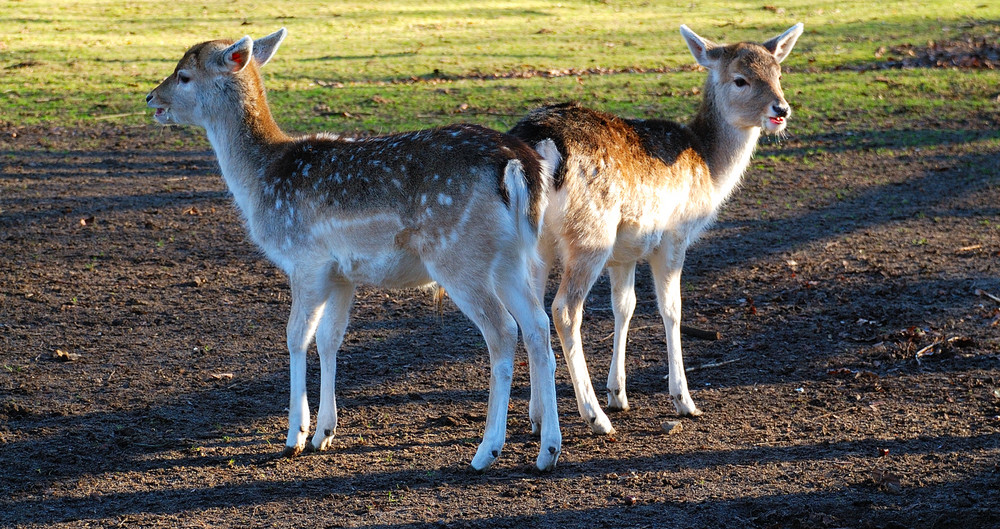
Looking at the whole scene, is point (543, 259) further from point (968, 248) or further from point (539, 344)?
point (968, 248)

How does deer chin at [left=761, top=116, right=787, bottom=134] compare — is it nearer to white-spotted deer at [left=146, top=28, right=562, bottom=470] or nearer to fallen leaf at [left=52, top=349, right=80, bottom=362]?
white-spotted deer at [left=146, top=28, right=562, bottom=470]

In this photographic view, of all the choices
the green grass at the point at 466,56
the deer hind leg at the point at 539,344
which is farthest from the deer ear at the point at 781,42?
the green grass at the point at 466,56

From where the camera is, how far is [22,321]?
6918 millimetres

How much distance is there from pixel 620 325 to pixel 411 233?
1.55 metres

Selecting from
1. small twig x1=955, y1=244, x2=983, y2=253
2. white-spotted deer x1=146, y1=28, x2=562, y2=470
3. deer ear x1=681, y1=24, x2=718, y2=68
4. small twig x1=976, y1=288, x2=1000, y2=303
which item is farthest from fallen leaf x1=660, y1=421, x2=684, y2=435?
small twig x1=955, y1=244, x2=983, y2=253

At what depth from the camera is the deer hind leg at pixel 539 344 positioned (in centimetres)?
495

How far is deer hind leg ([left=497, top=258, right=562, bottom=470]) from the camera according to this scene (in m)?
4.95

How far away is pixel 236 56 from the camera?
5871 mm

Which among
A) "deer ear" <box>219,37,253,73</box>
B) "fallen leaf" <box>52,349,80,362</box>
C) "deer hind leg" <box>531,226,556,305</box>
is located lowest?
"fallen leaf" <box>52,349,80,362</box>

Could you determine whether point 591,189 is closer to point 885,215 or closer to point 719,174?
point 719,174

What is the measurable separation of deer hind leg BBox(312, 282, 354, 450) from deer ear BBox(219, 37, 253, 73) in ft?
4.77

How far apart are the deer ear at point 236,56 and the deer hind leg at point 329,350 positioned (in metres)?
1.45

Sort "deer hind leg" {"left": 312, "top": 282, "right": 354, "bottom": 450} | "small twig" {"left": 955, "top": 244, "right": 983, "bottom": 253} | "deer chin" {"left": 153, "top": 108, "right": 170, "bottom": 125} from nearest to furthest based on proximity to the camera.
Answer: "deer hind leg" {"left": 312, "top": 282, "right": 354, "bottom": 450} → "deer chin" {"left": 153, "top": 108, "right": 170, "bottom": 125} → "small twig" {"left": 955, "top": 244, "right": 983, "bottom": 253}

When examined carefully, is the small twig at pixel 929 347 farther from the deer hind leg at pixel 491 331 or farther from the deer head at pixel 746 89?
the deer hind leg at pixel 491 331
